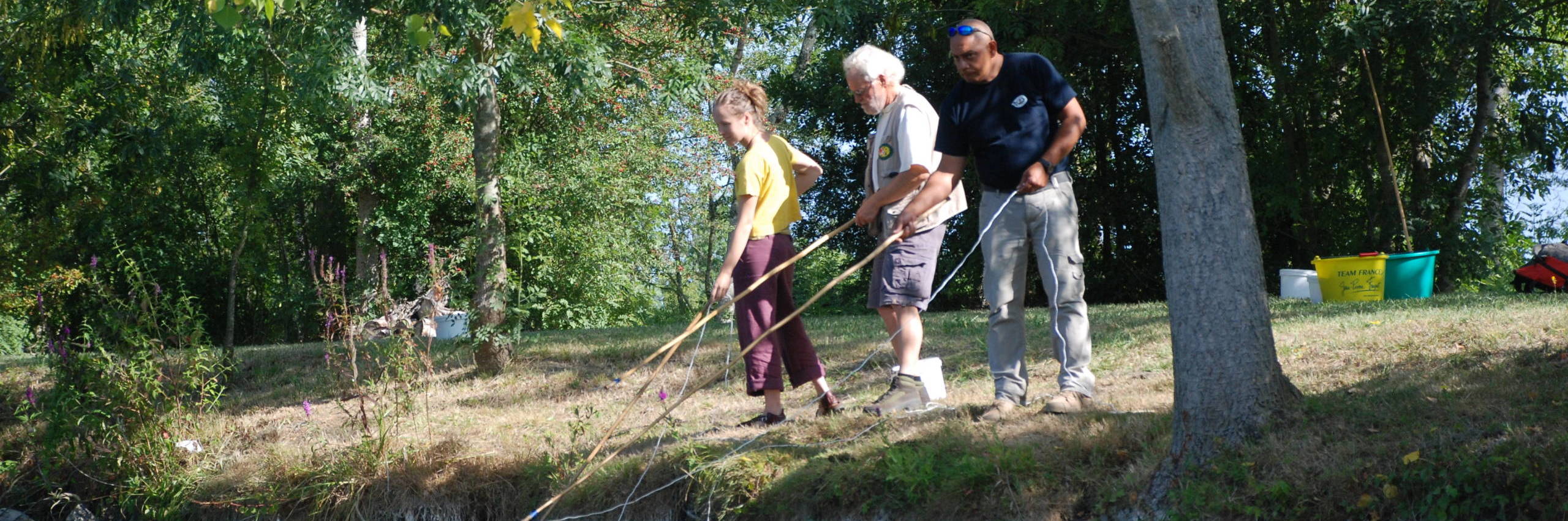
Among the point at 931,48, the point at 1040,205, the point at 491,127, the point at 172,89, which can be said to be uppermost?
the point at 931,48

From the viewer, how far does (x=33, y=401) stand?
6.06 metres

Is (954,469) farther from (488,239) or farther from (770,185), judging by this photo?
(488,239)

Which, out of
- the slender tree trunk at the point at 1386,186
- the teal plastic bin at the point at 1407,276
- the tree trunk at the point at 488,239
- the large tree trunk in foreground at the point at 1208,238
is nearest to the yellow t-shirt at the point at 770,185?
the large tree trunk in foreground at the point at 1208,238

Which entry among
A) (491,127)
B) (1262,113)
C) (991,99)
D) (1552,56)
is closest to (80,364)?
(491,127)

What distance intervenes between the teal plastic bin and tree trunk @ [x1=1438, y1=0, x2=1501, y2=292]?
2.77m

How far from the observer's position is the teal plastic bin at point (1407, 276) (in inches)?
356

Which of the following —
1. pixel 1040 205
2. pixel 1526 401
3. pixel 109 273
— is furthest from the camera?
pixel 109 273

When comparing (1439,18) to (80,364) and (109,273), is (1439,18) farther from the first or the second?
(109,273)

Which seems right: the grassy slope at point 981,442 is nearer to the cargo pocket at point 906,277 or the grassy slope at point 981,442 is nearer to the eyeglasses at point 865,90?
the cargo pocket at point 906,277

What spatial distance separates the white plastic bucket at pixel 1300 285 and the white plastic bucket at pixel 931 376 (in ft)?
18.9

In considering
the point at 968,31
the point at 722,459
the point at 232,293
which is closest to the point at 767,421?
the point at 722,459

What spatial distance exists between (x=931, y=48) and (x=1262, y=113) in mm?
3778

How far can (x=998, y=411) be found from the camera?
450 cm

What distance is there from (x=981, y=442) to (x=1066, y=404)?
0.45 metres
